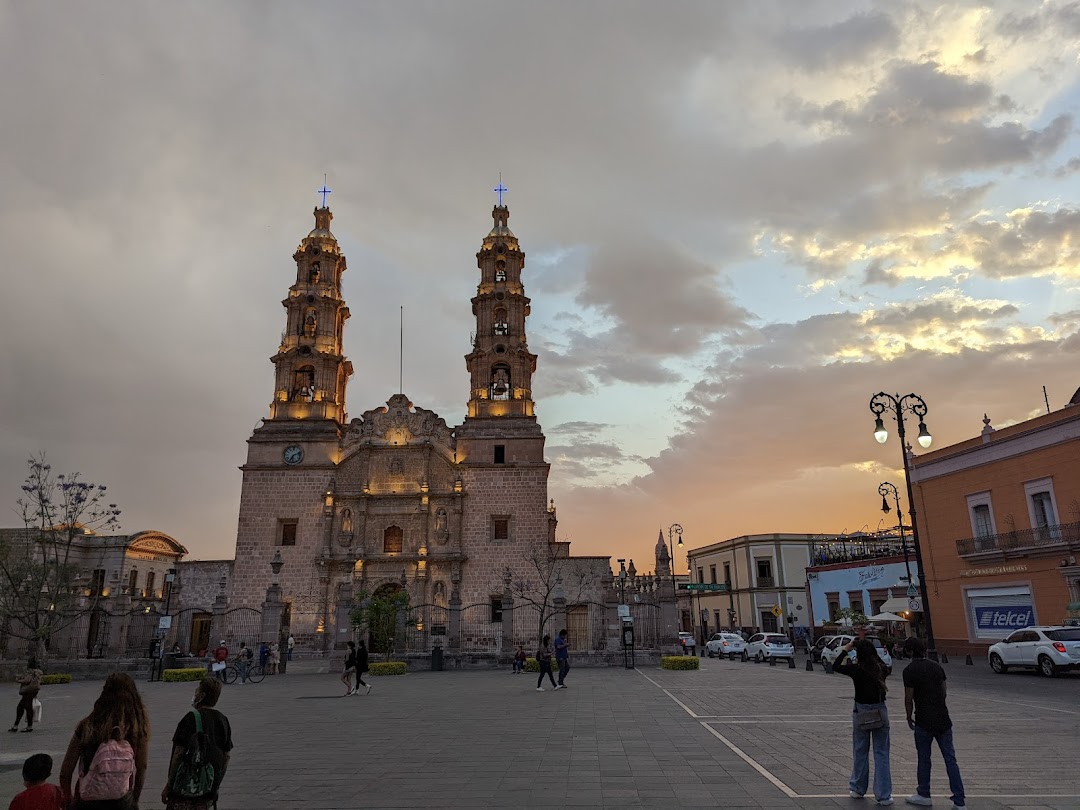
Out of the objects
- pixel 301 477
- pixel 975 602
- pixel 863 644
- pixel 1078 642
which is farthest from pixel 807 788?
pixel 301 477

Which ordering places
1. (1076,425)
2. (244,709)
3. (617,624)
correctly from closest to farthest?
(244,709)
(1076,425)
(617,624)

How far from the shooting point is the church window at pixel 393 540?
41.7 meters

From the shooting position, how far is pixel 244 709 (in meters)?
16.6

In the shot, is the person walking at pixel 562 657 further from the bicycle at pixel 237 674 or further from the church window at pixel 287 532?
the church window at pixel 287 532

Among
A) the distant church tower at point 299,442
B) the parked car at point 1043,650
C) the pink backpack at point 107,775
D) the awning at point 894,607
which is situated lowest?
the parked car at point 1043,650

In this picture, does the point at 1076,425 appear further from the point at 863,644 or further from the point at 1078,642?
the point at 863,644

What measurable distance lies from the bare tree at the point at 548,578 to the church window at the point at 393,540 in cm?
680

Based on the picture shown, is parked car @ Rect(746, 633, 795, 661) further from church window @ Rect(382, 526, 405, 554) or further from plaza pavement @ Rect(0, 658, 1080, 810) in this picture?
church window @ Rect(382, 526, 405, 554)

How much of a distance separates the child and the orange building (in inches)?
1059

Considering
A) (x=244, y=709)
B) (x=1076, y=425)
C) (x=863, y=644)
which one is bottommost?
(x=244, y=709)

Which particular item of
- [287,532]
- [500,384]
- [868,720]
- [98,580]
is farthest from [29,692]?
[98,580]

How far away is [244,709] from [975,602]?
91.5ft

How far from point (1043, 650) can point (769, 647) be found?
1279 centimetres

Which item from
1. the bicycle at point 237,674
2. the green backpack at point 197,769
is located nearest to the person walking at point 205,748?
the green backpack at point 197,769
